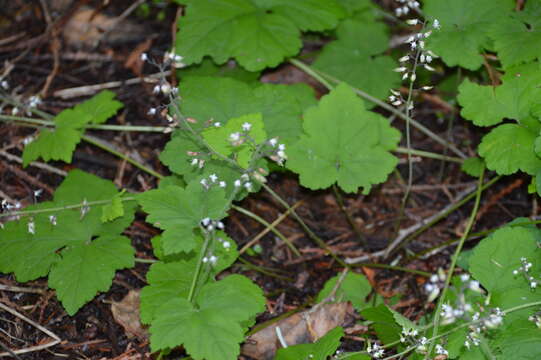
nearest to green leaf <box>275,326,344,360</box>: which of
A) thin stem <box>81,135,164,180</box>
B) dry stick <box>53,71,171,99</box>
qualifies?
thin stem <box>81,135,164,180</box>

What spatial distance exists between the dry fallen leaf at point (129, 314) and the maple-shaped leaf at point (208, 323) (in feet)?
1.87

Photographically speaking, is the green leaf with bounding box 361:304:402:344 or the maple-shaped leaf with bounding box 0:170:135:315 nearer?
the green leaf with bounding box 361:304:402:344

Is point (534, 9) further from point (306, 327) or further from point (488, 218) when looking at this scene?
point (306, 327)

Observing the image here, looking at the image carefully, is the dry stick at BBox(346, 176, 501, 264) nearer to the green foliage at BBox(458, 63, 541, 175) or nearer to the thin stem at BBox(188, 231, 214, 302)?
the green foliage at BBox(458, 63, 541, 175)

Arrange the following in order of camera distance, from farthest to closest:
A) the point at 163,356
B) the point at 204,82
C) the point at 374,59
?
the point at 374,59 < the point at 204,82 < the point at 163,356

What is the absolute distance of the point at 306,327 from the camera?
319 centimetres

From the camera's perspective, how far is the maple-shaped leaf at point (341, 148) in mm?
3246

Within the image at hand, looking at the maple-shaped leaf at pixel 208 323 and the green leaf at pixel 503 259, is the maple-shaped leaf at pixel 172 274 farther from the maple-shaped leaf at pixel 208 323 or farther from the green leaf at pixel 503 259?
the green leaf at pixel 503 259

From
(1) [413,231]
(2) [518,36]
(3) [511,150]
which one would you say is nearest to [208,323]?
(1) [413,231]

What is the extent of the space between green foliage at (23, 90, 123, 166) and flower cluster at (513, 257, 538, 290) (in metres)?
2.59

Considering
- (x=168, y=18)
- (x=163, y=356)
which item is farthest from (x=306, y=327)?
(x=168, y=18)

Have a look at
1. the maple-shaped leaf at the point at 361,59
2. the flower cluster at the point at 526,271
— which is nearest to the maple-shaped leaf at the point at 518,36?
the maple-shaped leaf at the point at 361,59

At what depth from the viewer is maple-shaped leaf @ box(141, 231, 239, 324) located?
2.80 metres

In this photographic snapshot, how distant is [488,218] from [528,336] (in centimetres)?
124
